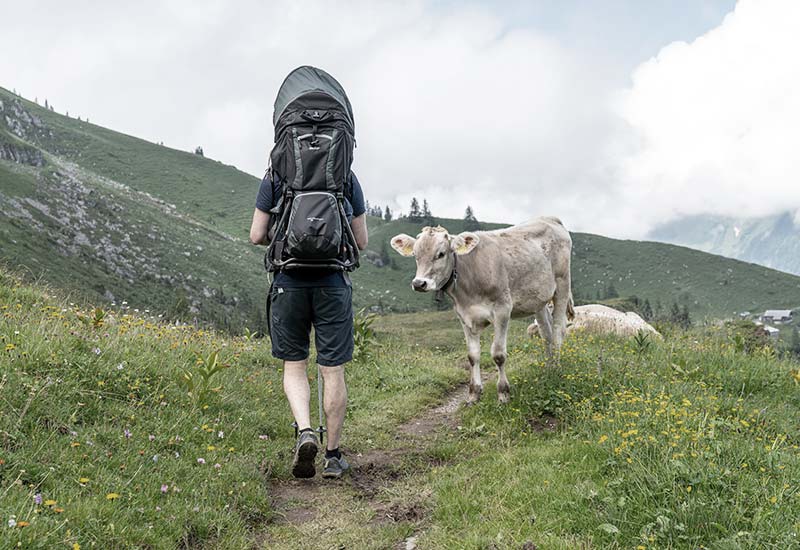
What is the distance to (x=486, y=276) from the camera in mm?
8938

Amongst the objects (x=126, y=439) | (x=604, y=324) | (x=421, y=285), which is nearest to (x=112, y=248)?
(x=604, y=324)

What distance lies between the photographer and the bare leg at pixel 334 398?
6.03 m

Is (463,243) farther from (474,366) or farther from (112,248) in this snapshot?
(112,248)

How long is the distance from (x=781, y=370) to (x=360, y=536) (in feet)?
27.1

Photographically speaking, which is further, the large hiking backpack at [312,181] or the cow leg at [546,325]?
the cow leg at [546,325]

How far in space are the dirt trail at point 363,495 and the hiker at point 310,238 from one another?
A: 23 cm

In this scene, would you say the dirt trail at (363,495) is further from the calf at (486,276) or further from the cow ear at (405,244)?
the cow ear at (405,244)

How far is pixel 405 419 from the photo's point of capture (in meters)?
8.70

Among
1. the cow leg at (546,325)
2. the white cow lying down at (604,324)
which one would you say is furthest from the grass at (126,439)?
the white cow lying down at (604,324)

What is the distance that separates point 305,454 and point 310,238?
7.36 ft

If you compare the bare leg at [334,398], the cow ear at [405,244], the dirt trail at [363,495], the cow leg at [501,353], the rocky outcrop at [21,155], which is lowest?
the dirt trail at [363,495]

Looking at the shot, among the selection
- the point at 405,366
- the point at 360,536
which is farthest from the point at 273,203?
the point at 405,366

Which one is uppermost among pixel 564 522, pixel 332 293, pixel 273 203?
pixel 273 203

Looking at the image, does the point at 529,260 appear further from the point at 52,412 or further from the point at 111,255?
the point at 111,255
